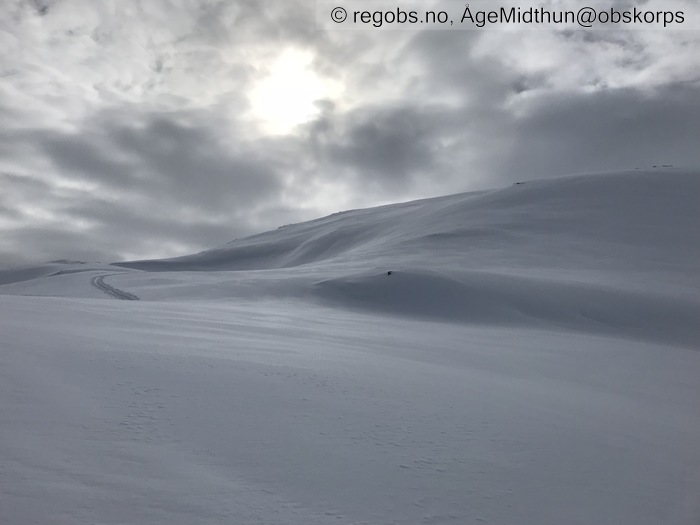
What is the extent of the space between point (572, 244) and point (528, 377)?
18.9 meters

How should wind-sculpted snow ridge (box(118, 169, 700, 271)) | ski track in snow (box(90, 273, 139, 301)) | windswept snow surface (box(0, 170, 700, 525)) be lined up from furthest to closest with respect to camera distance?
wind-sculpted snow ridge (box(118, 169, 700, 271)) < ski track in snow (box(90, 273, 139, 301)) < windswept snow surface (box(0, 170, 700, 525))

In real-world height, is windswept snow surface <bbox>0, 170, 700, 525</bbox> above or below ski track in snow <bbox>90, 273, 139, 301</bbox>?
below

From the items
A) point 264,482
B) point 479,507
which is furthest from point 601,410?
point 264,482

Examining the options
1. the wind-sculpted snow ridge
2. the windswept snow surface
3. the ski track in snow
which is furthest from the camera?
the wind-sculpted snow ridge

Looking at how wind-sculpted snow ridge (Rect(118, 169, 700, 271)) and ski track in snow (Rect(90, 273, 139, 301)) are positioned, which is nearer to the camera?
ski track in snow (Rect(90, 273, 139, 301))

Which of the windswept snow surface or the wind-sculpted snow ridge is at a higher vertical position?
the wind-sculpted snow ridge

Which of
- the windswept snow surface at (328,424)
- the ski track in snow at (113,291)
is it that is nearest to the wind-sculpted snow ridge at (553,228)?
the ski track in snow at (113,291)

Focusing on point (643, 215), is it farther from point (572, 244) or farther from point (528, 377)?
point (528, 377)

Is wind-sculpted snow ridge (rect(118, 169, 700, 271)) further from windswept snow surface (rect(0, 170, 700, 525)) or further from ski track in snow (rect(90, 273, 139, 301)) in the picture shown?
windswept snow surface (rect(0, 170, 700, 525))

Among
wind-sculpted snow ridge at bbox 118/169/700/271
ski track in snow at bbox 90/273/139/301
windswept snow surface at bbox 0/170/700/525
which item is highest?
wind-sculpted snow ridge at bbox 118/169/700/271

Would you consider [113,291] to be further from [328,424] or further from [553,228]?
[553,228]

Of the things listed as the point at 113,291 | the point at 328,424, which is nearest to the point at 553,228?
the point at 113,291

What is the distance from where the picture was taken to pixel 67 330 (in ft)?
17.0

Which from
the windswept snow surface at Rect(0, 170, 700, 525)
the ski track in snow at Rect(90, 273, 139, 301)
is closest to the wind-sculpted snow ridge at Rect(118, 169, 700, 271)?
the ski track in snow at Rect(90, 273, 139, 301)
